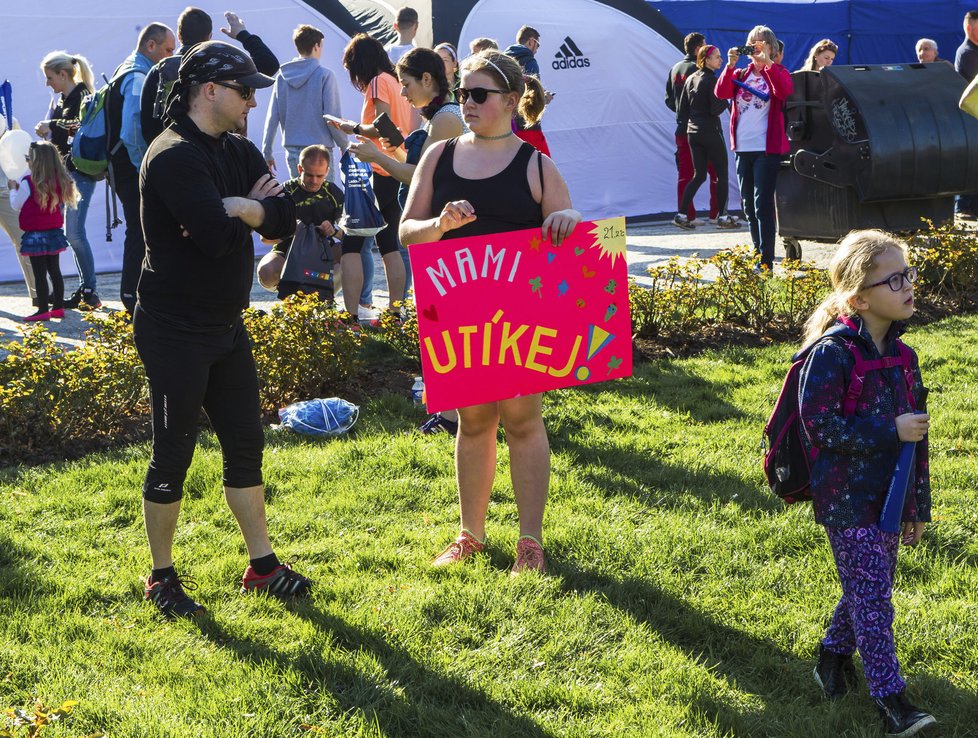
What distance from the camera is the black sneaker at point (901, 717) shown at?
11.0 ft

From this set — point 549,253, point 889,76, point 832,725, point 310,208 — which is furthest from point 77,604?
point 889,76

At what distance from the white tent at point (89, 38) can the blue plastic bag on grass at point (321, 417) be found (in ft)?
24.0

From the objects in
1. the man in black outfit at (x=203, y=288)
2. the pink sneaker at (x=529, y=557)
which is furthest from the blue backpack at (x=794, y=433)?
the man in black outfit at (x=203, y=288)

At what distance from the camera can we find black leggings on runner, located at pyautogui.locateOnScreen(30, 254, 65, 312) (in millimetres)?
9945

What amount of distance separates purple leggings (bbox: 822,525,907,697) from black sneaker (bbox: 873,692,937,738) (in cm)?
3

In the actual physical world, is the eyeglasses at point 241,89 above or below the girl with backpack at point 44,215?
above

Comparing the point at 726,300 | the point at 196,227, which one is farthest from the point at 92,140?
the point at 196,227

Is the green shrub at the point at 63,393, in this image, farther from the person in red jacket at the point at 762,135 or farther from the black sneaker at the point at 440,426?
the person in red jacket at the point at 762,135

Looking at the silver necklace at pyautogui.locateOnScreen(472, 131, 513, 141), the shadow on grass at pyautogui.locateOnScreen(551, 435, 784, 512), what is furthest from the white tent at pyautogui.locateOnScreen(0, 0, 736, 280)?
the silver necklace at pyautogui.locateOnScreen(472, 131, 513, 141)

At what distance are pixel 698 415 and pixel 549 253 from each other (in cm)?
246

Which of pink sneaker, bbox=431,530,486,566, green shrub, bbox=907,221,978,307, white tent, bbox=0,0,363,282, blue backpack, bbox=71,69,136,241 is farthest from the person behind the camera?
white tent, bbox=0,0,363,282

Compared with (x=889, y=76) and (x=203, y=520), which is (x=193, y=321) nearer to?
(x=203, y=520)

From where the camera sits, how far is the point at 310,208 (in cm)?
819

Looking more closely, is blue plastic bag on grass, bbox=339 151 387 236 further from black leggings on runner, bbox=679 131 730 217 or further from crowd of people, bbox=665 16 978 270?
black leggings on runner, bbox=679 131 730 217
